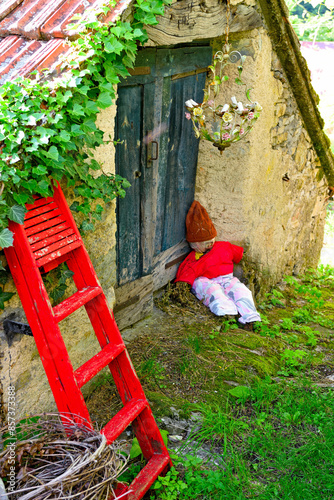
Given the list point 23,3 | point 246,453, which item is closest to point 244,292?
point 246,453

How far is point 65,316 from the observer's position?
1.92 metres

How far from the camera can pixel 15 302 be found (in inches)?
84.0

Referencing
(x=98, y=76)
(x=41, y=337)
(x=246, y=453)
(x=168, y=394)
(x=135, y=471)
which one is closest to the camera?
(x=41, y=337)

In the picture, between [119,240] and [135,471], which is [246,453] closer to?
[135,471]

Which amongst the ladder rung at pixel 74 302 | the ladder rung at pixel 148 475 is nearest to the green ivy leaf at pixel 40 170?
the ladder rung at pixel 74 302

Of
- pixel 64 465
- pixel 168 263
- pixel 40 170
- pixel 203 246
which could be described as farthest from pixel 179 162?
pixel 64 465

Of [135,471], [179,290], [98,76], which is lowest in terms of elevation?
[135,471]

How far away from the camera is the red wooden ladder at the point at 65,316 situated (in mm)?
1872

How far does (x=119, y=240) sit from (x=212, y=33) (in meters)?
1.63

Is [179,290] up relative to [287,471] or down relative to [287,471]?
up

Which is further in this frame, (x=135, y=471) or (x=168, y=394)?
(x=168, y=394)

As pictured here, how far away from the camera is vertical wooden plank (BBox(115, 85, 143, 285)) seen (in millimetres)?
3130

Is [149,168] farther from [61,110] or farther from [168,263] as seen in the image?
[61,110]

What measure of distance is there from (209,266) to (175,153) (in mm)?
1082
